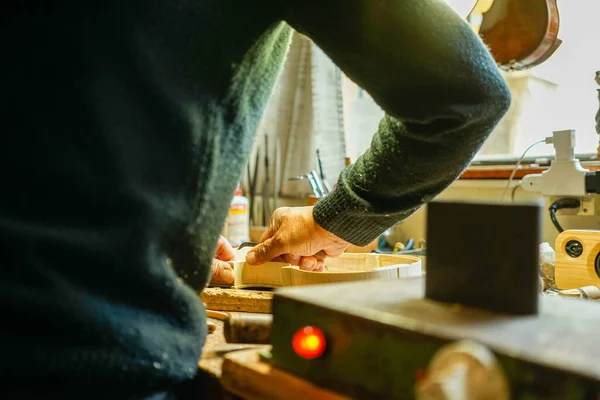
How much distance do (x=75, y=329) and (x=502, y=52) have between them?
137 centimetres

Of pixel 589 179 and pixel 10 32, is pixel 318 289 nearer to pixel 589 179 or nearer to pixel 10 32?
pixel 10 32

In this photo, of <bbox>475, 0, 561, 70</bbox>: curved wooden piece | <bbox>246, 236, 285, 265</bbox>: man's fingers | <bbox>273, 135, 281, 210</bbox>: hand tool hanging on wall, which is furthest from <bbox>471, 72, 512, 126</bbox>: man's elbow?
<bbox>273, 135, 281, 210</bbox>: hand tool hanging on wall

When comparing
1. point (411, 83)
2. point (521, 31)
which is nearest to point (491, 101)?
point (411, 83)

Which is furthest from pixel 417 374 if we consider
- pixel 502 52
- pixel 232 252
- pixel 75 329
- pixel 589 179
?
pixel 502 52

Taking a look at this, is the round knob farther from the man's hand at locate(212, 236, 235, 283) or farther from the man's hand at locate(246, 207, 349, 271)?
the man's hand at locate(212, 236, 235, 283)

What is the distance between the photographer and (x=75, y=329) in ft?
1.30

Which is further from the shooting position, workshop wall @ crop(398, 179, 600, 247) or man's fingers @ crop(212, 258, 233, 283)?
workshop wall @ crop(398, 179, 600, 247)

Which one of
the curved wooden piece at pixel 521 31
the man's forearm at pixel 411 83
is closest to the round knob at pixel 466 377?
the man's forearm at pixel 411 83

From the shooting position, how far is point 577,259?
3.37 ft

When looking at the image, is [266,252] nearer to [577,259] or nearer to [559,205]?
[577,259]

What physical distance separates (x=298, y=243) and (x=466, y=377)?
542 millimetres

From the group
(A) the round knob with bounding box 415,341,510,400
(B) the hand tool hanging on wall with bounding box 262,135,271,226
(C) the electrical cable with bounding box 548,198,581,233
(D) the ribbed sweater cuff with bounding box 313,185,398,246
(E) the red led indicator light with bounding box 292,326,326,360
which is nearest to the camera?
(A) the round knob with bounding box 415,341,510,400

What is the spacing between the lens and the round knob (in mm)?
331

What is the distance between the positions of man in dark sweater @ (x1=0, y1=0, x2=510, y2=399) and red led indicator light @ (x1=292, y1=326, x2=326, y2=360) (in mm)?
89
